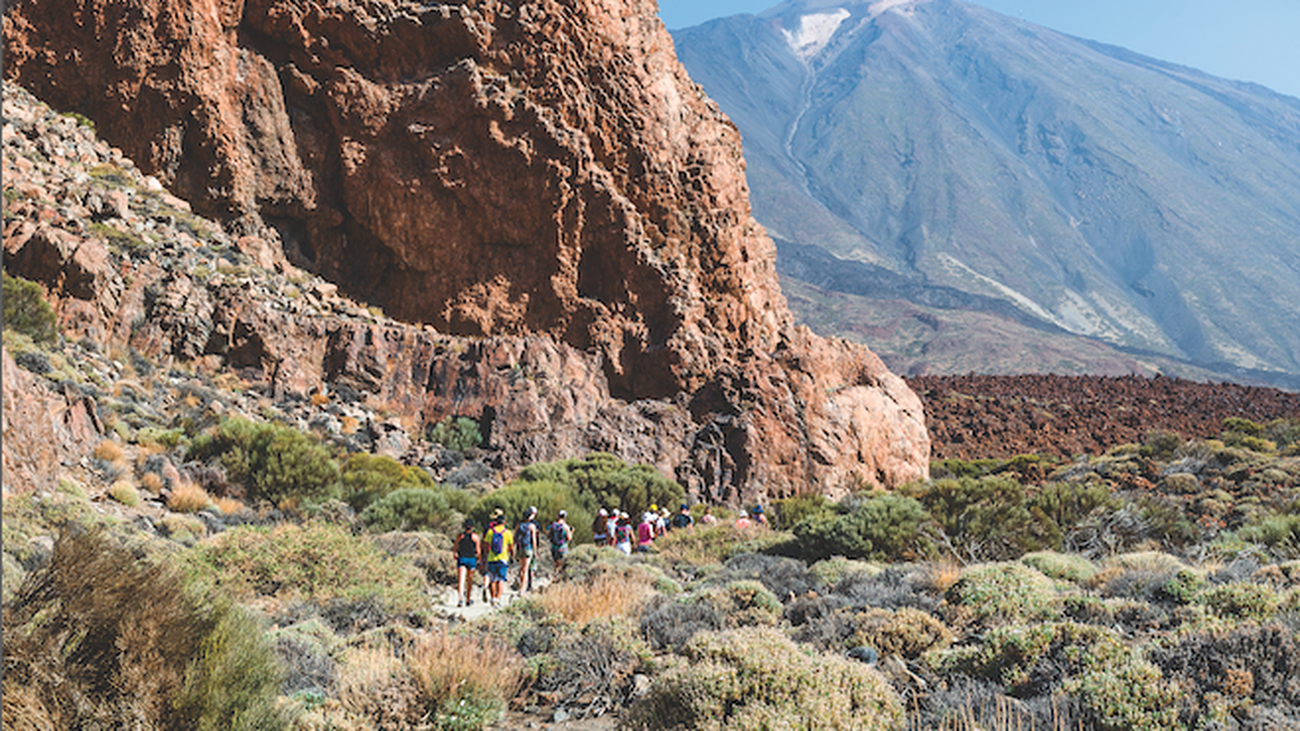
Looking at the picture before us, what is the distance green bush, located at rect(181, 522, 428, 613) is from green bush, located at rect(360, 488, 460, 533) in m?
3.80

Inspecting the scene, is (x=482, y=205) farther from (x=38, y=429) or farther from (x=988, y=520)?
(x=988, y=520)

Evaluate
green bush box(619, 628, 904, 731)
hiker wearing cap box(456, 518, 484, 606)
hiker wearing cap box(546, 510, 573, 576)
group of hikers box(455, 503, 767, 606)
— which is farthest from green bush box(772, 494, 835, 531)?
green bush box(619, 628, 904, 731)

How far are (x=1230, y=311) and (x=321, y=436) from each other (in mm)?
176663

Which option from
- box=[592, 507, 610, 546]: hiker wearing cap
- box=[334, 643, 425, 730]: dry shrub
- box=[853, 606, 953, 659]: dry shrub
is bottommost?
box=[592, 507, 610, 546]: hiker wearing cap

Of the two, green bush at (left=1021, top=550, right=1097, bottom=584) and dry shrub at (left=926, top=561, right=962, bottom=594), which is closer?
dry shrub at (left=926, top=561, right=962, bottom=594)

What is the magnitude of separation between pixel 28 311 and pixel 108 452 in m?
4.02

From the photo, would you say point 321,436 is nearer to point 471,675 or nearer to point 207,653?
point 471,675

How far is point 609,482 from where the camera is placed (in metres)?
18.7

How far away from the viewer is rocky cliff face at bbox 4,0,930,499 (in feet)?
68.0

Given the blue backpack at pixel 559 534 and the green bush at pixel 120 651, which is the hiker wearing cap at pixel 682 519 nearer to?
the blue backpack at pixel 559 534

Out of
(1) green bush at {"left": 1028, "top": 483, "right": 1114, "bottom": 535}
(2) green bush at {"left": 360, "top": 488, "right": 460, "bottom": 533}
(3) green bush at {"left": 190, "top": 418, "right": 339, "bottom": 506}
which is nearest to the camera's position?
(2) green bush at {"left": 360, "top": 488, "right": 460, "bottom": 533}

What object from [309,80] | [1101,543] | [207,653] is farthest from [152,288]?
[1101,543]

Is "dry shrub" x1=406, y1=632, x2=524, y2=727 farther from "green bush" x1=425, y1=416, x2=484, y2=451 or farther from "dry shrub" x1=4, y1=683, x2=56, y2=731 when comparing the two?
"green bush" x1=425, y1=416, x2=484, y2=451

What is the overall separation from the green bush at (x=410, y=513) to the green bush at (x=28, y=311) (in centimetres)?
652
